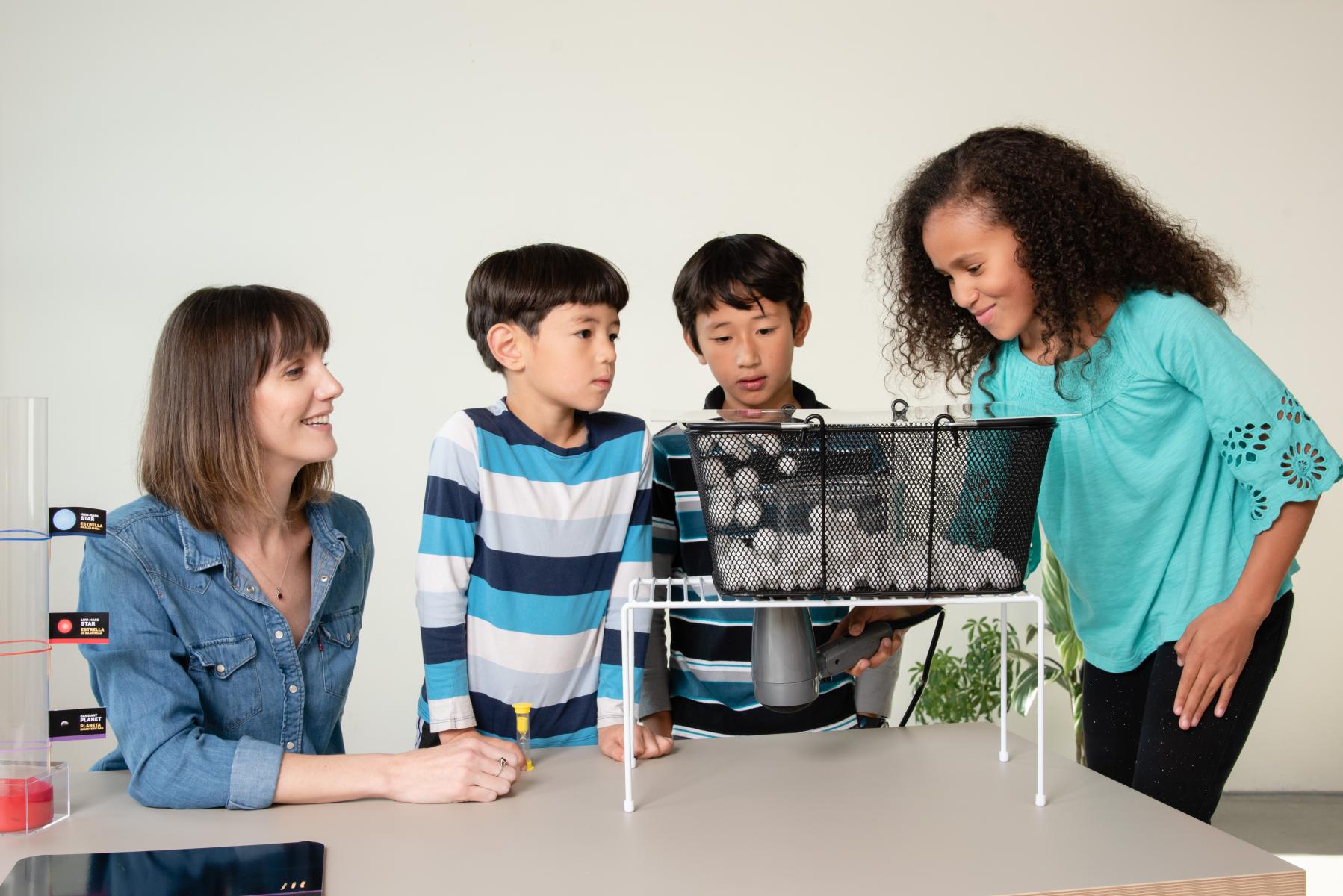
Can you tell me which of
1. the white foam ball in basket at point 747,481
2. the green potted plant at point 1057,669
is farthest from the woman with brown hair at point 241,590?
the green potted plant at point 1057,669

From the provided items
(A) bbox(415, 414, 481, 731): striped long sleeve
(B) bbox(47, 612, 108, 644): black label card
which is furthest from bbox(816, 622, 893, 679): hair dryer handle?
(B) bbox(47, 612, 108, 644): black label card

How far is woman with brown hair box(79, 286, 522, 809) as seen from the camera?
120cm

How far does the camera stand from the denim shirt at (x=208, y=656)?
1.19m

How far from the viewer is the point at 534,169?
12.2ft

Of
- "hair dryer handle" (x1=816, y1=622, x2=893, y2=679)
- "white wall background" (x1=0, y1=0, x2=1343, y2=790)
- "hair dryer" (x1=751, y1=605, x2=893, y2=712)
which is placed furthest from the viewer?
"white wall background" (x1=0, y1=0, x2=1343, y2=790)

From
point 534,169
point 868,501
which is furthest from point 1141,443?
point 534,169

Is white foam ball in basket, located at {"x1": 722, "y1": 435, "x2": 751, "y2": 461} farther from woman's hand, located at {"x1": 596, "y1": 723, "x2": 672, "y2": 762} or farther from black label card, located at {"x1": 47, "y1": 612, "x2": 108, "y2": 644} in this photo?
black label card, located at {"x1": 47, "y1": 612, "x2": 108, "y2": 644}

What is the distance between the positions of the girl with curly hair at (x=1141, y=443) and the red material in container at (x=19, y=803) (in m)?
1.24

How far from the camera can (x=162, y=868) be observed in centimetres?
101

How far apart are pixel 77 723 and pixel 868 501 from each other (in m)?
0.88

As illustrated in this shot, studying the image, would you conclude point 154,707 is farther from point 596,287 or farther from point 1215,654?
point 1215,654

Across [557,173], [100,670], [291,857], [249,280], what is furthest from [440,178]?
[291,857]

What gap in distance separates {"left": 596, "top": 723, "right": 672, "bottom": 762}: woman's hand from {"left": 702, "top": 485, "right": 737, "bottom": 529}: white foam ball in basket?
1.22ft

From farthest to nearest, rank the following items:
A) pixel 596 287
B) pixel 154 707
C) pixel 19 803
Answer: pixel 596 287 < pixel 154 707 < pixel 19 803
